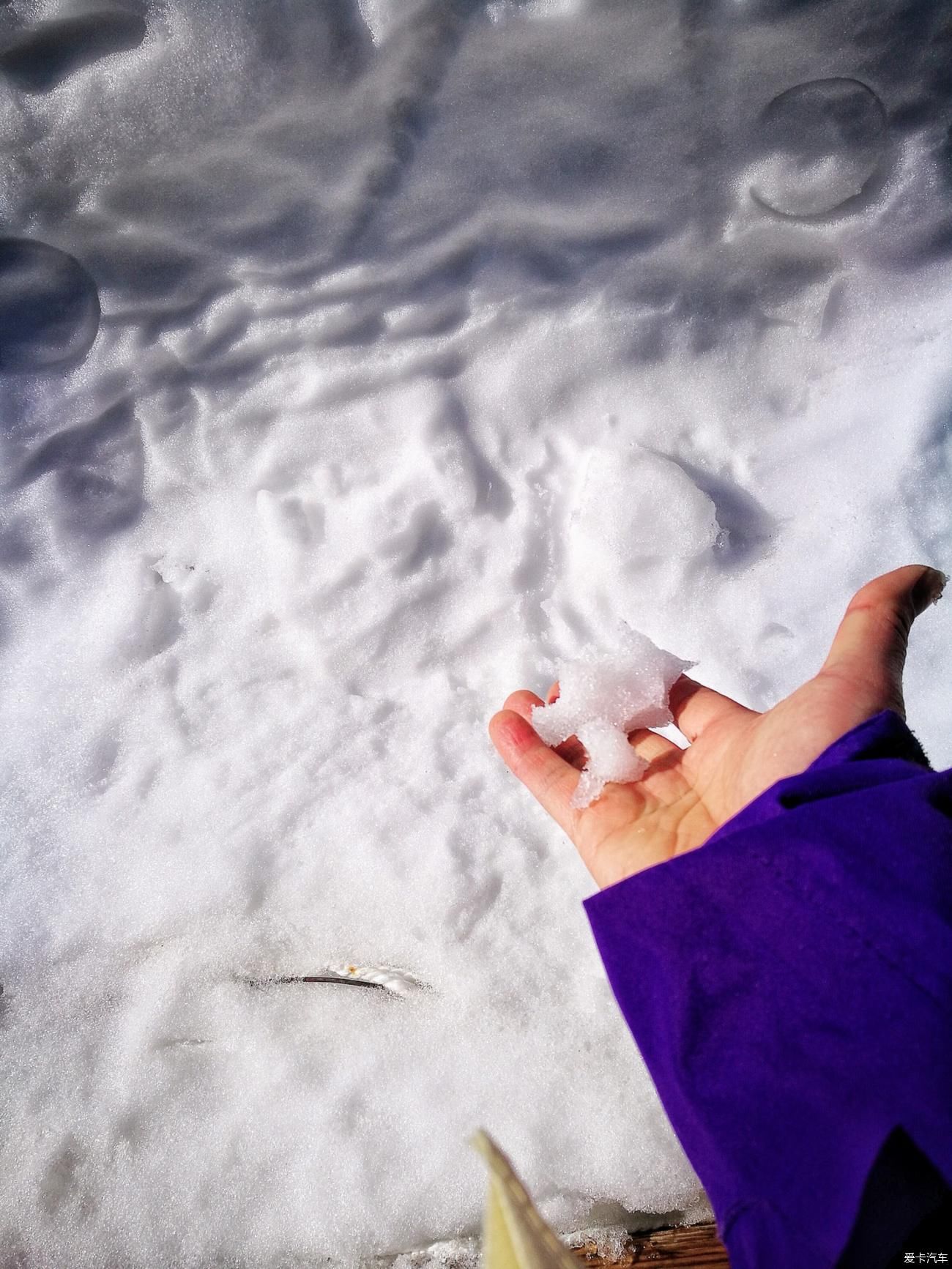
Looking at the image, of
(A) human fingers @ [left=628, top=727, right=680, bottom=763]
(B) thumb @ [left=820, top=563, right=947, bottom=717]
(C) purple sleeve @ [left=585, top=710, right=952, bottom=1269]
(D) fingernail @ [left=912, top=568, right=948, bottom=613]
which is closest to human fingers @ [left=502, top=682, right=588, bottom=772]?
(A) human fingers @ [left=628, top=727, right=680, bottom=763]

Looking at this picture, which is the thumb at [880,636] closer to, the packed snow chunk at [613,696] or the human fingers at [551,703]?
the packed snow chunk at [613,696]

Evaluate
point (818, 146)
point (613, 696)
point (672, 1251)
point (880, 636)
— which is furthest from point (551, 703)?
point (818, 146)

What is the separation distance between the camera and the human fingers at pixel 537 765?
61.9 inches

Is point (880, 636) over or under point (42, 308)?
under

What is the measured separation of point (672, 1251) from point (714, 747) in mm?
922

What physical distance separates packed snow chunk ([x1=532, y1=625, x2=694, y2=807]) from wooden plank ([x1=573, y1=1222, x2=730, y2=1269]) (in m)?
0.83

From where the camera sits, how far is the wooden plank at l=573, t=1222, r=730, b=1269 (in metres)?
1.33

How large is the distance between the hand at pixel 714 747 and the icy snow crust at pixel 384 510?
0.85ft

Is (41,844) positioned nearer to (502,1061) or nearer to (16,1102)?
(16,1102)

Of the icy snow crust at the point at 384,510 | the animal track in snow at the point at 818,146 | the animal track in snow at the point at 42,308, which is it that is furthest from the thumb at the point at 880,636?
the animal track in snow at the point at 42,308

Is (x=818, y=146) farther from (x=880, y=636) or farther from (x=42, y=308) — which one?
(x=42, y=308)

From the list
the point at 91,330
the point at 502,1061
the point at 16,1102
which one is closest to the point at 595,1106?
the point at 502,1061

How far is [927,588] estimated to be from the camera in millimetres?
1460

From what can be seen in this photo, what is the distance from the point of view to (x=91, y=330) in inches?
76.2
